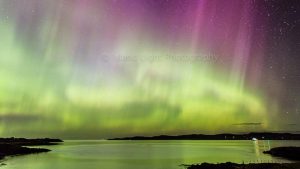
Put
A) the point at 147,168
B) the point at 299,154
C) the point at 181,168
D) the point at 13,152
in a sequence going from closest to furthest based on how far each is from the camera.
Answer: the point at 181,168, the point at 147,168, the point at 299,154, the point at 13,152

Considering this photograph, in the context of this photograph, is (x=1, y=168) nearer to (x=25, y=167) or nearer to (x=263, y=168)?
(x=25, y=167)

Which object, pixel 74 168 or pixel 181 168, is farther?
pixel 74 168

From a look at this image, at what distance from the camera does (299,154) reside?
84.1 meters

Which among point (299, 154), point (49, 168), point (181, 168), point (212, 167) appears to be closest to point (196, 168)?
point (212, 167)

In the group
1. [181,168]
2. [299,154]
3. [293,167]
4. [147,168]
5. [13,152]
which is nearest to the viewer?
[293,167]

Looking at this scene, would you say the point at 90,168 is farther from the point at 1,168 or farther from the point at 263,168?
the point at 263,168

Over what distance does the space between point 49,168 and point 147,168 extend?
20.1 metres

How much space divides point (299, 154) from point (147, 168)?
38727mm

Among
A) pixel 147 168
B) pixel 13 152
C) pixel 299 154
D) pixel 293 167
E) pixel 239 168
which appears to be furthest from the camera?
pixel 13 152

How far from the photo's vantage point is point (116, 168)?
72.8 m

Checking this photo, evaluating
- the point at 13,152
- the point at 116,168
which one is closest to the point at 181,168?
the point at 116,168

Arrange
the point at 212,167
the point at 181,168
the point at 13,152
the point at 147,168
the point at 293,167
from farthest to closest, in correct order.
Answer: the point at 13,152 → the point at 147,168 → the point at 181,168 → the point at 212,167 → the point at 293,167

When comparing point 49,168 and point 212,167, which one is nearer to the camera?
point 212,167

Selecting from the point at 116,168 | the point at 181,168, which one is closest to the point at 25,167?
the point at 116,168
